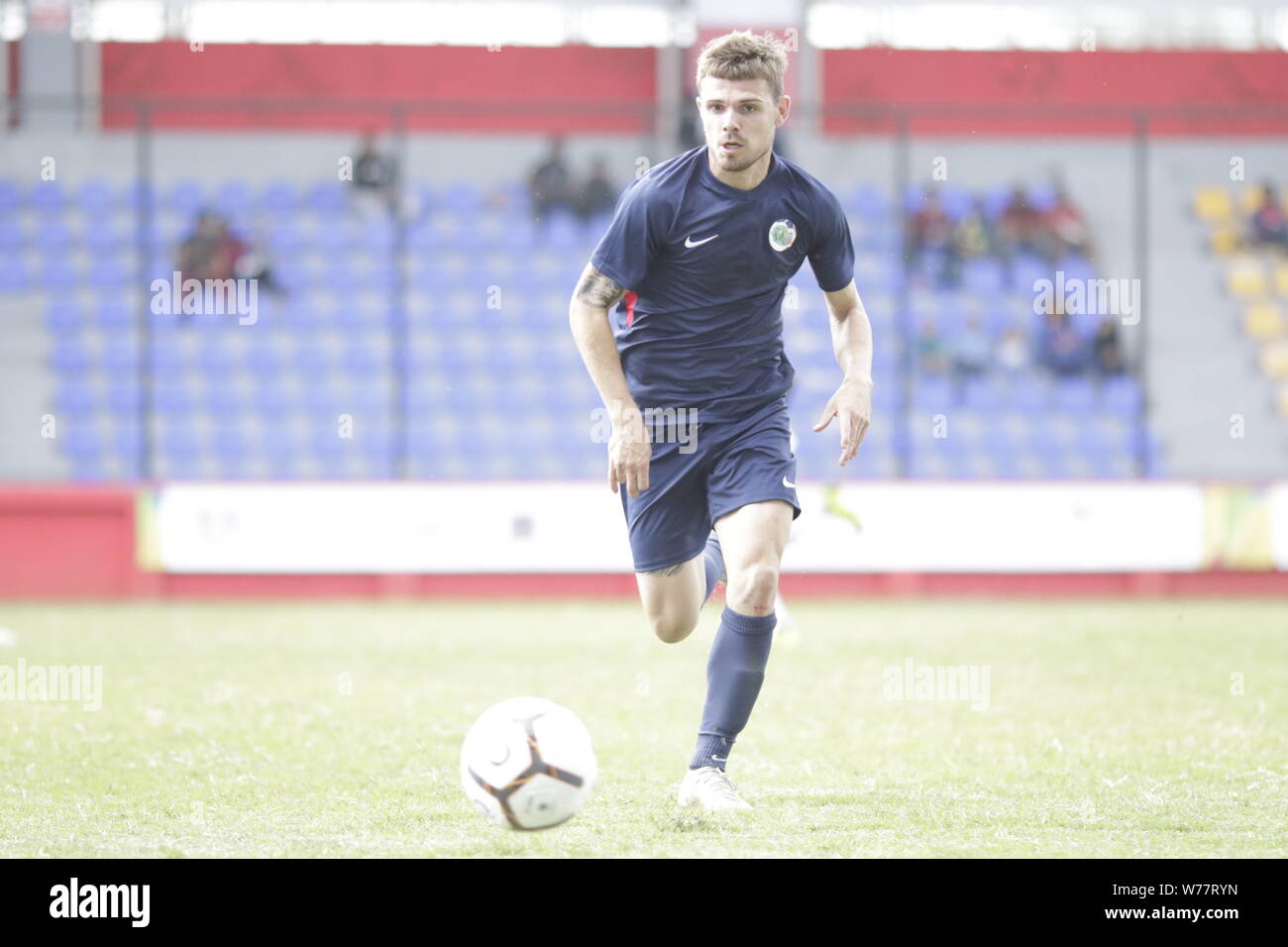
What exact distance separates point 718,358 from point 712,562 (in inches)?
31.2

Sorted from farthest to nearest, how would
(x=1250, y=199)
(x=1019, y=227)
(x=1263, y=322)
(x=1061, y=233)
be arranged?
(x=1250, y=199)
(x=1263, y=322)
(x=1061, y=233)
(x=1019, y=227)

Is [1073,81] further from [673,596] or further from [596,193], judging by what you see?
[673,596]

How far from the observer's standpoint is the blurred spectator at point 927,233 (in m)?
16.4

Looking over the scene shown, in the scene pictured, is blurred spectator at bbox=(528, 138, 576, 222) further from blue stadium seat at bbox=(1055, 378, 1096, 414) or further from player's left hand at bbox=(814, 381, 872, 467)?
player's left hand at bbox=(814, 381, 872, 467)

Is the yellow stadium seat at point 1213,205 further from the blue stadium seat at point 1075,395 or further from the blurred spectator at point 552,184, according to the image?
the blurred spectator at point 552,184

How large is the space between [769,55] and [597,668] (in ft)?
14.4

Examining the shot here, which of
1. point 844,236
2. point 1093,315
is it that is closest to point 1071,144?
point 1093,315

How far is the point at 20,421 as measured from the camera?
610 inches

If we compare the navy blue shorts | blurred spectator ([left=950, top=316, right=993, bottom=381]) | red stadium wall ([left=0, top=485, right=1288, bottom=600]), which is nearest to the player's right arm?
the navy blue shorts

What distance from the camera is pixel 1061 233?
17.3m

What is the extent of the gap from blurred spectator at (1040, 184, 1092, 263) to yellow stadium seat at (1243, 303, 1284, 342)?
6.35ft

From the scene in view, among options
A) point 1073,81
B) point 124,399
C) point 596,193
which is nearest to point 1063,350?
point 596,193

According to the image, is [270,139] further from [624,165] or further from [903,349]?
[903,349]

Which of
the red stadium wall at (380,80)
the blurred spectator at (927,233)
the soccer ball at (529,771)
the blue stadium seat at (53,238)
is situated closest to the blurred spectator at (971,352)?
the blurred spectator at (927,233)
